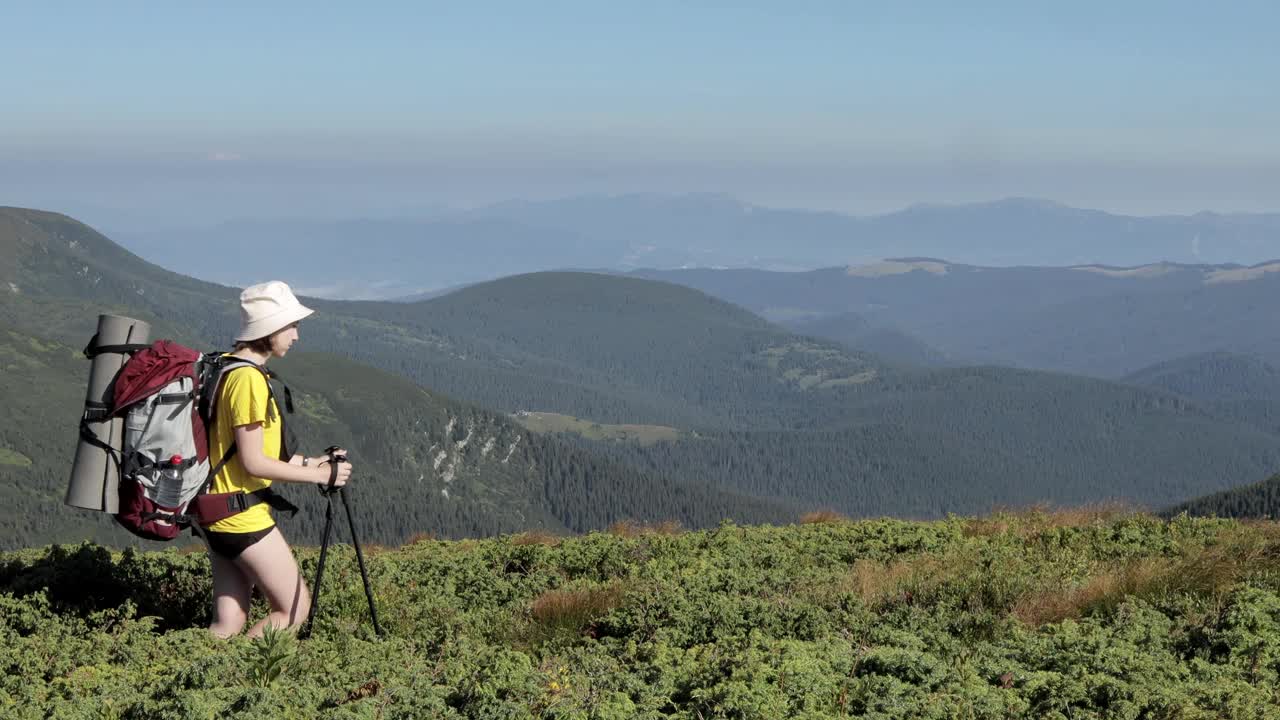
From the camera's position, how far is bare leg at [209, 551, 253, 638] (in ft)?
35.5

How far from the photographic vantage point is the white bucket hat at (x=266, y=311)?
34.0ft

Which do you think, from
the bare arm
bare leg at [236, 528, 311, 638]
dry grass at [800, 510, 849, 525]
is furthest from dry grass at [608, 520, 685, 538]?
the bare arm

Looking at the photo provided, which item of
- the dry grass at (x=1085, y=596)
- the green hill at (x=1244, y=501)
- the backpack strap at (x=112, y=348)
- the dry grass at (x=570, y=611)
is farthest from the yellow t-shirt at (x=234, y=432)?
the green hill at (x=1244, y=501)

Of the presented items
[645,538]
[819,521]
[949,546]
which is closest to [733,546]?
[645,538]

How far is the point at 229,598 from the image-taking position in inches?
430

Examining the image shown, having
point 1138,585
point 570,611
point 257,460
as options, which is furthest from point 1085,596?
point 257,460

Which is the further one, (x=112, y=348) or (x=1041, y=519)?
(x=1041, y=519)

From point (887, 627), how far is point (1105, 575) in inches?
134

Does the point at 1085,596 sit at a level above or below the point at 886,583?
above

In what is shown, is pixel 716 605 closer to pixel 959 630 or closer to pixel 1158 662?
pixel 959 630

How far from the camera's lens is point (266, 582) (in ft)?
35.0

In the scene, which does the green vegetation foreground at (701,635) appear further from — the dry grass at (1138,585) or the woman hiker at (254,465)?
the woman hiker at (254,465)

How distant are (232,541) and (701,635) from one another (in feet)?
14.6

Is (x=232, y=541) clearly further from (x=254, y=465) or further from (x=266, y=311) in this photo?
(x=266, y=311)
